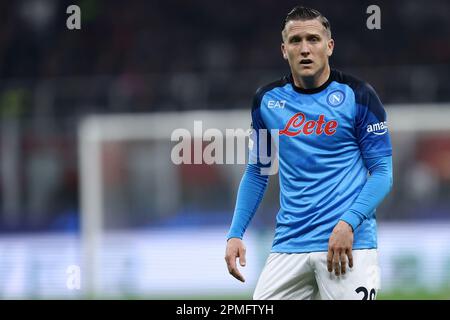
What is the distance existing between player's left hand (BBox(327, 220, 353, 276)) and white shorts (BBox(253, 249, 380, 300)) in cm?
12

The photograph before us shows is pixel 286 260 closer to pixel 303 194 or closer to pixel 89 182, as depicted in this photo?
pixel 303 194

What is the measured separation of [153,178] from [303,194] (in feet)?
28.9

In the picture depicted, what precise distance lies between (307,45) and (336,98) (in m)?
0.26

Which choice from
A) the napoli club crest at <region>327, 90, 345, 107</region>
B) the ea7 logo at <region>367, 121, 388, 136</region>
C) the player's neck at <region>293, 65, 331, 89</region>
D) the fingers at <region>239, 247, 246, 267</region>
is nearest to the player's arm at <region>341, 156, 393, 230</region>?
the ea7 logo at <region>367, 121, 388, 136</region>

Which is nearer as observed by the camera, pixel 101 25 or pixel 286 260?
pixel 286 260

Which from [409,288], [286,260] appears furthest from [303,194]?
[409,288]

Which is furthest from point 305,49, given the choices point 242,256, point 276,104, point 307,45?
point 242,256

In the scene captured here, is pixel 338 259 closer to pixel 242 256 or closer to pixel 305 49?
pixel 242 256

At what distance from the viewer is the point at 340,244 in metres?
3.93

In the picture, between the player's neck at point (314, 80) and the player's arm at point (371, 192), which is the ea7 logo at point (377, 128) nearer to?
the player's arm at point (371, 192)

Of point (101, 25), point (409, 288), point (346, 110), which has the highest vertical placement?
point (101, 25)

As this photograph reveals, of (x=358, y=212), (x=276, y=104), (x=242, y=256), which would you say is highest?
(x=276, y=104)

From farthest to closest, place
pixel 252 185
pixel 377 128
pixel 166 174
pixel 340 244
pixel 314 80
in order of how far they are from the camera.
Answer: pixel 166 174 < pixel 252 185 < pixel 314 80 < pixel 377 128 < pixel 340 244

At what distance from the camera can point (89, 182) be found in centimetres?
1288
